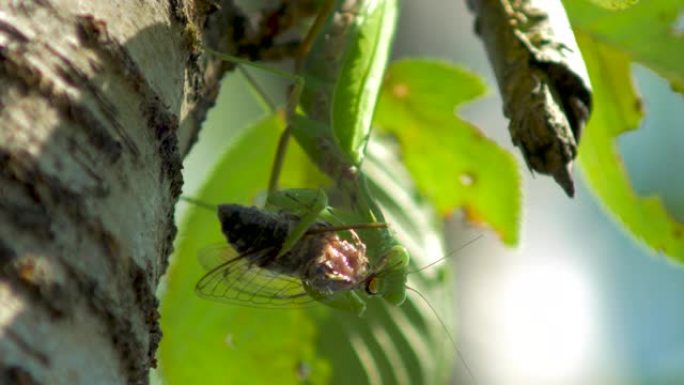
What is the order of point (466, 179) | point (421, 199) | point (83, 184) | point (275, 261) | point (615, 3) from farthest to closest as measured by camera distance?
A: point (466, 179)
point (421, 199)
point (275, 261)
point (615, 3)
point (83, 184)

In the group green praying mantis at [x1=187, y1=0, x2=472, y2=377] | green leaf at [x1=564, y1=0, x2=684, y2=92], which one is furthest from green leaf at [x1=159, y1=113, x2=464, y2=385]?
green leaf at [x1=564, y1=0, x2=684, y2=92]

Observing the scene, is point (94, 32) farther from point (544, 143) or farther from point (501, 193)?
point (501, 193)

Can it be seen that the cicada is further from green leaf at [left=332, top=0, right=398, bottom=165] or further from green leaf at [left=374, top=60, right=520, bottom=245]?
green leaf at [left=374, top=60, right=520, bottom=245]

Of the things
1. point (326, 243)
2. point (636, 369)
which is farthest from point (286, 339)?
point (636, 369)

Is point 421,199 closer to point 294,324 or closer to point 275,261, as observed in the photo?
point 294,324

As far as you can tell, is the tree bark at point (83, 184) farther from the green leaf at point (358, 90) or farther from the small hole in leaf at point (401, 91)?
the small hole in leaf at point (401, 91)

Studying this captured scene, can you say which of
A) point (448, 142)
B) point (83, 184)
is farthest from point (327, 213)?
point (83, 184)

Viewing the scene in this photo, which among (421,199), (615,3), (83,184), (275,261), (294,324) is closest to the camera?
(83,184)
